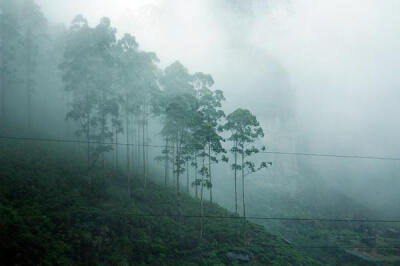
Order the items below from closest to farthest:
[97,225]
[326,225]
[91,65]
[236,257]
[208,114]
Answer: [97,225] → [236,257] → [91,65] → [208,114] → [326,225]

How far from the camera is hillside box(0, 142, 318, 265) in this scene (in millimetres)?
15789

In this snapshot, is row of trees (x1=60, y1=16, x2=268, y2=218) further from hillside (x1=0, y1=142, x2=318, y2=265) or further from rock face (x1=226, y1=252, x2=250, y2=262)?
rock face (x1=226, y1=252, x2=250, y2=262)

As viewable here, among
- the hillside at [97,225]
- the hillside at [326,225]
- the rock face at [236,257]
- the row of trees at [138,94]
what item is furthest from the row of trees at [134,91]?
the hillside at [326,225]

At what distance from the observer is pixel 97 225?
19406 mm

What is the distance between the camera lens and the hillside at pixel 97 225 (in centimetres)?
1579

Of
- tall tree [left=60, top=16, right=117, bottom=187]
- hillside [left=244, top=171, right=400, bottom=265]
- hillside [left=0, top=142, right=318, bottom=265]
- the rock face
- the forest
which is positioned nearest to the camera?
hillside [left=0, top=142, right=318, bottom=265]

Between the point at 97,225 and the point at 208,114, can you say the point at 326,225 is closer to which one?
the point at 208,114

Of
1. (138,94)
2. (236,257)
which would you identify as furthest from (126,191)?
(236,257)

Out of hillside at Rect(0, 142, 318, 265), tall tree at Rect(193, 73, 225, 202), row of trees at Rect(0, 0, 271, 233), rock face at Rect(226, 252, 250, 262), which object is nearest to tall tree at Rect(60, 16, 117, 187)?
row of trees at Rect(0, 0, 271, 233)

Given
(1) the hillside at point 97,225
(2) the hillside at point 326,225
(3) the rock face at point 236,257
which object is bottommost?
(2) the hillside at point 326,225

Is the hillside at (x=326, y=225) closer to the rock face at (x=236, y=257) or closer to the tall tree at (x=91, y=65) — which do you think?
the rock face at (x=236, y=257)

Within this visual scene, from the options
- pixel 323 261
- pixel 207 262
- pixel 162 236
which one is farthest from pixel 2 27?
pixel 323 261

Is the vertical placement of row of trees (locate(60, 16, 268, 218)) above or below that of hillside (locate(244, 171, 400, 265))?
above

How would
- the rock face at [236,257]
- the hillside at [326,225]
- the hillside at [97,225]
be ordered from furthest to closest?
the hillside at [326,225], the rock face at [236,257], the hillside at [97,225]
